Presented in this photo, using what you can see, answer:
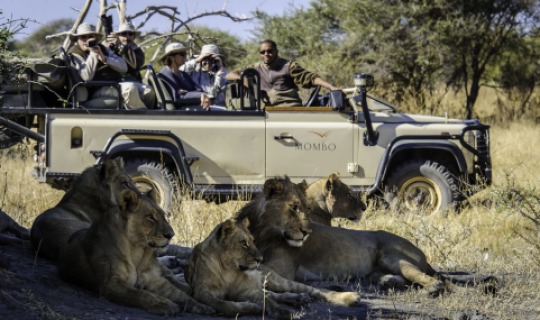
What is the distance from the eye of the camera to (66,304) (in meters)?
5.62

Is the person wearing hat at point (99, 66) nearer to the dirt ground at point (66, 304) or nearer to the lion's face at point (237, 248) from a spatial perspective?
the dirt ground at point (66, 304)

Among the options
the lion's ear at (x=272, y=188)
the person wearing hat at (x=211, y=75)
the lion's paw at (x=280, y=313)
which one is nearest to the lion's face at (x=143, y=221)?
the lion's paw at (x=280, y=313)

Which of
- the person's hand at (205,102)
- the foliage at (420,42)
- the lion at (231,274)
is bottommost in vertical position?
the lion at (231,274)

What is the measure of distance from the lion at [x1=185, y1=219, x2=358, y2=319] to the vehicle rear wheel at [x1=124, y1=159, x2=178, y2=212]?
4821 millimetres

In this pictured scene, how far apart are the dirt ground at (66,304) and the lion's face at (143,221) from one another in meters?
0.38

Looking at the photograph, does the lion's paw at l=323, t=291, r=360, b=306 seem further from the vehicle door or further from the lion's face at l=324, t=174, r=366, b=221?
the vehicle door

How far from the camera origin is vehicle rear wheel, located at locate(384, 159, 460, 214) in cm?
1138

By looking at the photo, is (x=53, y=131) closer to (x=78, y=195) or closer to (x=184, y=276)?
(x=78, y=195)

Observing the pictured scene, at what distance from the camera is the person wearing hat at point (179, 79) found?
1136 cm

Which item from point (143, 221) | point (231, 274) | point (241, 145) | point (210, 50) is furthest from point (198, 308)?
point (210, 50)

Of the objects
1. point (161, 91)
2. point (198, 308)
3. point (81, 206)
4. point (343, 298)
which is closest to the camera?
point (198, 308)

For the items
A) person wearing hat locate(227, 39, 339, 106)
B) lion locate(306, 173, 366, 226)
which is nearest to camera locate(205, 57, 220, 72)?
person wearing hat locate(227, 39, 339, 106)

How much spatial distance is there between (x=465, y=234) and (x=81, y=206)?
11.2 ft

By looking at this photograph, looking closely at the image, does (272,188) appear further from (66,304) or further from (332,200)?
(66,304)
